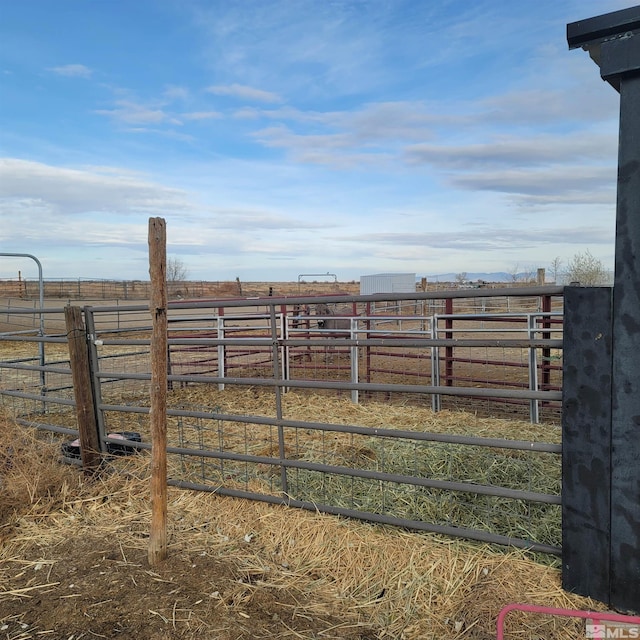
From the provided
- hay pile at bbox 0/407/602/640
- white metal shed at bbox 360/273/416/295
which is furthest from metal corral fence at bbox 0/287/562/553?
white metal shed at bbox 360/273/416/295

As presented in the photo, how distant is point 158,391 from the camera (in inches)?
128

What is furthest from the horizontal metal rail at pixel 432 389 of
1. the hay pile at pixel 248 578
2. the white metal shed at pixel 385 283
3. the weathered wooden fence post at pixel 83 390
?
the white metal shed at pixel 385 283

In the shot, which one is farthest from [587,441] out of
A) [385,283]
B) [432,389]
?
[385,283]

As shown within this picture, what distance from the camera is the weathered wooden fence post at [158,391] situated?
3.17 metres

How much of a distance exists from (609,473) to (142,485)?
10.8 feet

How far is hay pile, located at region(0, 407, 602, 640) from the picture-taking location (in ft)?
8.55

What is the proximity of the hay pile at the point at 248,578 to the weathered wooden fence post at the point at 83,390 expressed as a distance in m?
0.67

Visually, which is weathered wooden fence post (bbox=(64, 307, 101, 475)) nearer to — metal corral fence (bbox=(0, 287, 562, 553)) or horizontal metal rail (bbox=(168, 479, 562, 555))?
metal corral fence (bbox=(0, 287, 562, 553))

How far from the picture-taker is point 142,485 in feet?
14.0

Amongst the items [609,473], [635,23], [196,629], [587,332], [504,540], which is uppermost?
[635,23]

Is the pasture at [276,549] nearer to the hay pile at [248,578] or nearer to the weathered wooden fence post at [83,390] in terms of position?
the hay pile at [248,578]

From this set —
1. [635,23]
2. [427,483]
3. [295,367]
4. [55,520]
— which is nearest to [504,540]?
[427,483]

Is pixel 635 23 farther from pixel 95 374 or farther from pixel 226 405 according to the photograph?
pixel 226 405

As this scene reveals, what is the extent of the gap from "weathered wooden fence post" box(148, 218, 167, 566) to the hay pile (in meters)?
0.18
